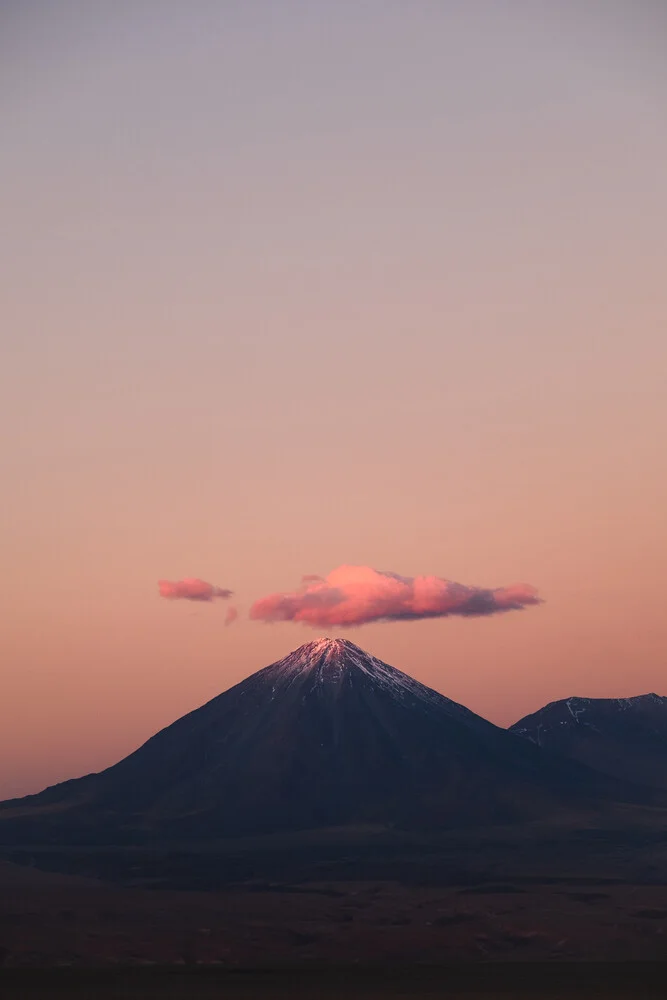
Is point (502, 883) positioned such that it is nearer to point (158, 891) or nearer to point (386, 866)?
point (386, 866)

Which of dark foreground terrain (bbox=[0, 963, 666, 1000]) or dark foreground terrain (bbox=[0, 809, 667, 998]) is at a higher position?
dark foreground terrain (bbox=[0, 809, 667, 998])

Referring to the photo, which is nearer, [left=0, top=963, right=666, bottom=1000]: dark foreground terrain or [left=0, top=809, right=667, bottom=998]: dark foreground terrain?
[left=0, top=963, right=666, bottom=1000]: dark foreground terrain

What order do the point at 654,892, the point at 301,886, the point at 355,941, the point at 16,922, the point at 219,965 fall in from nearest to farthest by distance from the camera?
the point at 219,965, the point at 355,941, the point at 16,922, the point at 654,892, the point at 301,886

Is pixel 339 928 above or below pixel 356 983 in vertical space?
above

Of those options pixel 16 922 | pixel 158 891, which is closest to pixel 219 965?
pixel 16 922

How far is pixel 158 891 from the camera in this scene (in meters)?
178

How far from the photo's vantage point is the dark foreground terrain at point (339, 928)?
381ft

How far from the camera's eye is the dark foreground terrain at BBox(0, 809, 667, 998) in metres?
116

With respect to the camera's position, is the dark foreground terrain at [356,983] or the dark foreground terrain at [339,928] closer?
the dark foreground terrain at [356,983]

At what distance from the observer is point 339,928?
146000 millimetres

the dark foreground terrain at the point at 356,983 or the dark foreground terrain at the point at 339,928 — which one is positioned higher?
the dark foreground terrain at the point at 339,928

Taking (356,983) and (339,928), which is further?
(339,928)

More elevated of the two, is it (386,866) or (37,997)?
(386,866)

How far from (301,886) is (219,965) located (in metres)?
53.5
